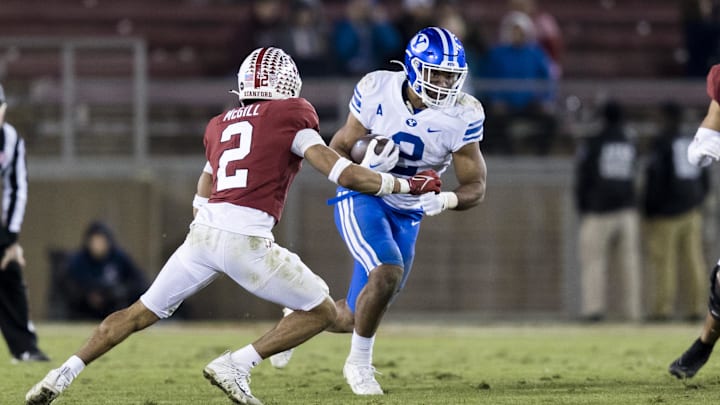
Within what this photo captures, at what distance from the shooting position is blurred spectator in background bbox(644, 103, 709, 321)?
1301 cm

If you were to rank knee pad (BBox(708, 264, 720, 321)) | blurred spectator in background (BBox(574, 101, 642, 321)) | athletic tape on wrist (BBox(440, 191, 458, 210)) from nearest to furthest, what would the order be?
1. athletic tape on wrist (BBox(440, 191, 458, 210))
2. knee pad (BBox(708, 264, 720, 321))
3. blurred spectator in background (BBox(574, 101, 642, 321))

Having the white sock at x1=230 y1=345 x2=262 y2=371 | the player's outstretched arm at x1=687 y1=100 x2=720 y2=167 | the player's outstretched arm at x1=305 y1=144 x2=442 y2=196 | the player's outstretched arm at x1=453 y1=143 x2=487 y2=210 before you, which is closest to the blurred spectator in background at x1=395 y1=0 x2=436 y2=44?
the player's outstretched arm at x1=453 y1=143 x2=487 y2=210

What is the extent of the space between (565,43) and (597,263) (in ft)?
12.3

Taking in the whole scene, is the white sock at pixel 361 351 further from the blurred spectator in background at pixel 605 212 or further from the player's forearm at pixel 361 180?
the blurred spectator in background at pixel 605 212

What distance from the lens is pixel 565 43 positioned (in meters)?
16.0

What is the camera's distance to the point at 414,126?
7.39m

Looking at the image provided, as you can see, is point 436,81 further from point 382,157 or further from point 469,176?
point 382,157

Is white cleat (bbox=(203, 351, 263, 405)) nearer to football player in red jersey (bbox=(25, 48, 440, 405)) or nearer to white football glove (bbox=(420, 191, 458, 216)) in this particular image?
football player in red jersey (bbox=(25, 48, 440, 405))

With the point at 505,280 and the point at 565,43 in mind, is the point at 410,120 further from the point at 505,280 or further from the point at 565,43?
the point at 565,43

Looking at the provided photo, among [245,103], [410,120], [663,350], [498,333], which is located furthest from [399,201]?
[498,333]

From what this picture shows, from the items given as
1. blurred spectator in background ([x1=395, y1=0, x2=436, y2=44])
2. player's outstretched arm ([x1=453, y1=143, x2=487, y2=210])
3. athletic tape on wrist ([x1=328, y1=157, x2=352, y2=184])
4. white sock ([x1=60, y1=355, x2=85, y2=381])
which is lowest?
white sock ([x1=60, y1=355, x2=85, y2=381])

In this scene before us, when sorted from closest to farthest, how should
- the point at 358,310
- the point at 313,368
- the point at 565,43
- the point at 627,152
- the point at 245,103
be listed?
the point at 245,103 < the point at 358,310 < the point at 313,368 < the point at 627,152 < the point at 565,43

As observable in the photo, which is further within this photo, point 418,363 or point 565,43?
point 565,43

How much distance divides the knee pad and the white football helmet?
2.31 metres
